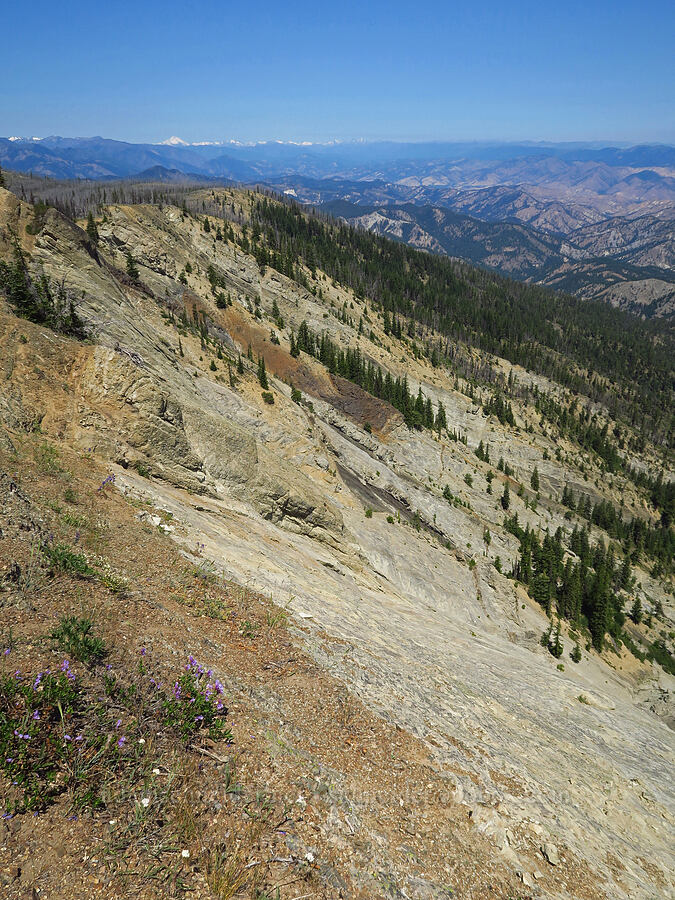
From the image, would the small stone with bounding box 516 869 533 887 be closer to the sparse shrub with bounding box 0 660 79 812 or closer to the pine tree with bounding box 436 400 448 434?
the sparse shrub with bounding box 0 660 79 812

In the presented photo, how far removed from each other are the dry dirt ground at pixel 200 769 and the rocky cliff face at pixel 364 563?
42.7 inches

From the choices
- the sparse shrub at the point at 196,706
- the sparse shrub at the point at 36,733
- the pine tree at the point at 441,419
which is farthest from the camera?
the pine tree at the point at 441,419

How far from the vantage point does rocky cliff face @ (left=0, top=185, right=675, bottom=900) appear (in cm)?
1189

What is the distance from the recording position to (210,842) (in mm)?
5977

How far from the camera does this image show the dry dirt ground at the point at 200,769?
17.4 ft

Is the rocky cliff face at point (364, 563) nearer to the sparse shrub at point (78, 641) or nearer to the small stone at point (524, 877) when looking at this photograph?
the small stone at point (524, 877)

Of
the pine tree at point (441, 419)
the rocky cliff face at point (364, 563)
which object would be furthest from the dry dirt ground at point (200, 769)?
the pine tree at point (441, 419)

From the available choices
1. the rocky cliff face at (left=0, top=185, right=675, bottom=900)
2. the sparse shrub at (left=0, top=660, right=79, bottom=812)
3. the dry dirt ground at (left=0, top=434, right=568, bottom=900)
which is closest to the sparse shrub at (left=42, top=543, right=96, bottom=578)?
the dry dirt ground at (left=0, top=434, right=568, bottom=900)

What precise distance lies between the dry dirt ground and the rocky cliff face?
3.56 feet

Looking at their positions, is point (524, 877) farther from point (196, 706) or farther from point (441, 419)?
point (441, 419)

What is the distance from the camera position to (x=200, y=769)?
6852mm

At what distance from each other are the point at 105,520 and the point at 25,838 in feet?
30.2

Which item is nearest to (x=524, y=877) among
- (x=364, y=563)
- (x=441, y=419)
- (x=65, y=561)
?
(x=65, y=561)

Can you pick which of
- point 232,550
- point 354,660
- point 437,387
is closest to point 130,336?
point 232,550
